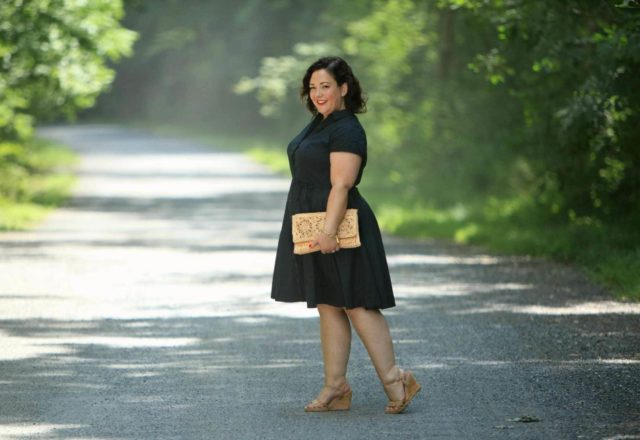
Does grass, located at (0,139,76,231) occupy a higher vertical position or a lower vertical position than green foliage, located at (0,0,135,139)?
lower

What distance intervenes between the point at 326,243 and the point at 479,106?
14719mm

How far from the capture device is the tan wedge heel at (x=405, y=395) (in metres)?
6.95

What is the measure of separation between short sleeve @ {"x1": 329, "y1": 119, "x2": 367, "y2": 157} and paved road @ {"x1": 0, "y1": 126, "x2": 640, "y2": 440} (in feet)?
4.54

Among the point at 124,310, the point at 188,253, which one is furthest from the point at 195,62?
the point at 124,310

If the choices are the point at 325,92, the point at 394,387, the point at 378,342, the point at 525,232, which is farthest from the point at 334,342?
the point at 525,232

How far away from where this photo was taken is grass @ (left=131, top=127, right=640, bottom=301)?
1266 centimetres

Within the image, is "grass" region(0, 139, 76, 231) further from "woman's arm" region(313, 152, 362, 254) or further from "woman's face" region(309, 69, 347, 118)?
"woman's arm" region(313, 152, 362, 254)

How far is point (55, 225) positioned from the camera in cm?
1994

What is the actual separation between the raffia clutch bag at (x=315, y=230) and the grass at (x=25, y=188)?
12.6 m

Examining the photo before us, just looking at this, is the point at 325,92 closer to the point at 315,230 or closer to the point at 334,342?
the point at 315,230

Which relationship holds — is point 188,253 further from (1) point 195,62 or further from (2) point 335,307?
(1) point 195,62

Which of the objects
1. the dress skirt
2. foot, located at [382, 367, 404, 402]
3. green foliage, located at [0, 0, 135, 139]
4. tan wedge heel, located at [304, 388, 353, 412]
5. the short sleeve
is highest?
green foliage, located at [0, 0, 135, 139]

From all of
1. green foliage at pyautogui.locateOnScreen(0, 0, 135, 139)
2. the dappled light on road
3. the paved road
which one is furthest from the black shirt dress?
green foliage at pyautogui.locateOnScreen(0, 0, 135, 139)

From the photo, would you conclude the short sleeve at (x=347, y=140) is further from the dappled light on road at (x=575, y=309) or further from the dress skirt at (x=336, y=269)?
the dappled light on road at (x=575, y=309)
